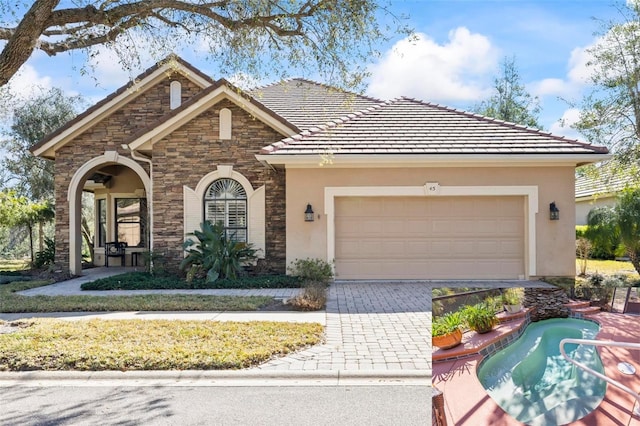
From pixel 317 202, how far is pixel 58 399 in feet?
27.4

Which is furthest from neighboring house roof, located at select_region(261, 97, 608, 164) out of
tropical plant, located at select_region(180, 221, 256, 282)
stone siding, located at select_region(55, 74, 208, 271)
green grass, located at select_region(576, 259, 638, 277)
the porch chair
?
the porch chair

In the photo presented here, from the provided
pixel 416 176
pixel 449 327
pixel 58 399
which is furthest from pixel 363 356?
pixel 416 176

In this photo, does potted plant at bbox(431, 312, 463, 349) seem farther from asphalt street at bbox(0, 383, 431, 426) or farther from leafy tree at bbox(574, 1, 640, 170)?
leafy tree at bbox(574, 1, 640, 170)

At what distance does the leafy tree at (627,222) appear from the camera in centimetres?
1240

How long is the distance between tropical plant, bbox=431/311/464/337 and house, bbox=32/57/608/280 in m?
10.1

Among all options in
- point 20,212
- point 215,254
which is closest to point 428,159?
point 215,254

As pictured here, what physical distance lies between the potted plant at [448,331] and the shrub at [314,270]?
1061 centimetres

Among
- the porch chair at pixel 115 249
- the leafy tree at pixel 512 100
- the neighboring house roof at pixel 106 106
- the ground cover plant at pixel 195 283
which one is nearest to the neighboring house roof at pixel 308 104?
the neighboring house roof at pixel 106 106

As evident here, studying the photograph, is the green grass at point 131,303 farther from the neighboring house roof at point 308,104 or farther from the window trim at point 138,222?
the window trim at point 138,222

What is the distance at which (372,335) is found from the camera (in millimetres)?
7168

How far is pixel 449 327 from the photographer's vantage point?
1660 millimetres

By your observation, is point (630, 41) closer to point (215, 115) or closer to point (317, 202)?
point (317, 202)

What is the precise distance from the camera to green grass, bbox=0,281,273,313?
9188 mm

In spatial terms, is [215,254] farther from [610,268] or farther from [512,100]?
[512,100]
